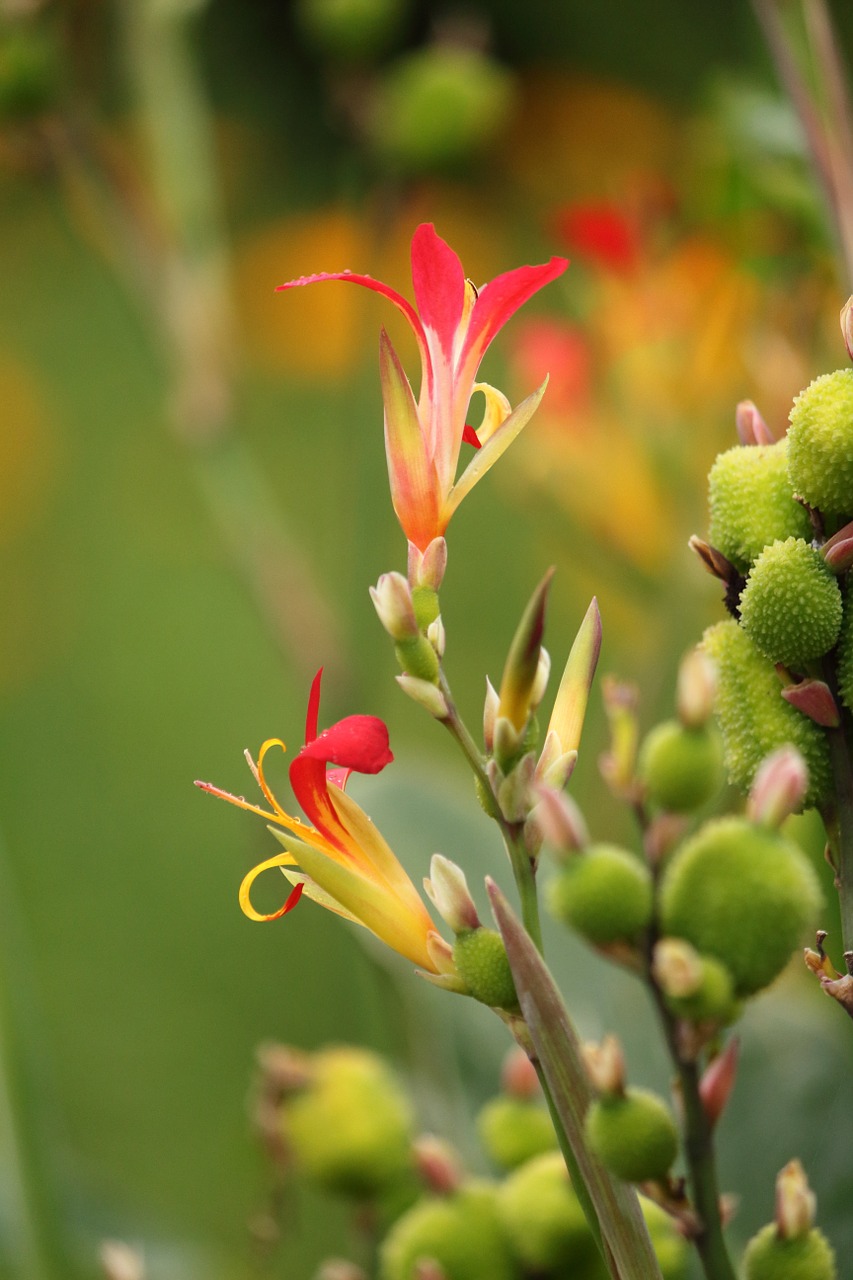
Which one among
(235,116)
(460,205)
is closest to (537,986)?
(460,205)

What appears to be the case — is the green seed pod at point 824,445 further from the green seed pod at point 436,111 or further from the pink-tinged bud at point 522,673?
the green seed pod at point 436,111

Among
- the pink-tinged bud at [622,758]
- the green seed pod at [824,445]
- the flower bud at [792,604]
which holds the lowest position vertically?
the pink-tinged bud at [622,758]

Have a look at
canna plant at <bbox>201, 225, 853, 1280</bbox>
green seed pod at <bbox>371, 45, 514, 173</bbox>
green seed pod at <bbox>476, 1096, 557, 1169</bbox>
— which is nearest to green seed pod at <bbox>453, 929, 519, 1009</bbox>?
canna plant at <bbox>201, 225, 853, 1280</bbox>

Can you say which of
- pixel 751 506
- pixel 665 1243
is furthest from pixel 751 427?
pixel 665 1243

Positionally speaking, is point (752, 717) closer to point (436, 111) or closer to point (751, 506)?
point (751, 506)

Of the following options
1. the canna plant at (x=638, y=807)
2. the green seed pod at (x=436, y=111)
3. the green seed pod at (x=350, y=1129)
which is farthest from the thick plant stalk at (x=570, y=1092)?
the green seed pod at (x=436, y=111)

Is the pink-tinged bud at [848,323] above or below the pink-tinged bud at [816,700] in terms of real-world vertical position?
above
